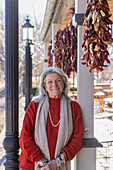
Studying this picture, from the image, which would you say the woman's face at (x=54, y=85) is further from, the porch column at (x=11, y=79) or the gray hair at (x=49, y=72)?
the porch column at (x=11, y=79)

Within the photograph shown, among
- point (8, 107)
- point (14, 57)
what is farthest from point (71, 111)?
point (14, 57)

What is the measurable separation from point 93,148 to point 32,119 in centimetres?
73

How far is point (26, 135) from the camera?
6.50 feet

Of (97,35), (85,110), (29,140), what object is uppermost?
(97,35)

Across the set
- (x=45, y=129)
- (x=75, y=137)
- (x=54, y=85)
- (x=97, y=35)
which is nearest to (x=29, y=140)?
(x=45, y=129)

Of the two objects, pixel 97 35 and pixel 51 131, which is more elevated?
pixel 97 35

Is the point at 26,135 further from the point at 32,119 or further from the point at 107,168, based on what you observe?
the point at 107,168

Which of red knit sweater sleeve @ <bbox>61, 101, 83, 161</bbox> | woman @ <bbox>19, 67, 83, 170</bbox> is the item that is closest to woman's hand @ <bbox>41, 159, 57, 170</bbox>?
woman @ <bbox>19, 67, 83, 170</bbox>

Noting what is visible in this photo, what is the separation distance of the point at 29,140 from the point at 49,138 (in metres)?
0.18

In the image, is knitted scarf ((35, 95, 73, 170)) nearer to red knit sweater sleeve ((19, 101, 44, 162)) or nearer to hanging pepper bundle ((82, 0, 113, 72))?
red knit sweater sleeve ((19, 101, 44, 162))

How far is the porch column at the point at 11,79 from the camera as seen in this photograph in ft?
6.11

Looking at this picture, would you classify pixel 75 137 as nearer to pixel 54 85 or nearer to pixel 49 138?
pixel 49 138

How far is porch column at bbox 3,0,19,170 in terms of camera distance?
73.4 inches

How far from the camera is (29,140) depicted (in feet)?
6.48
